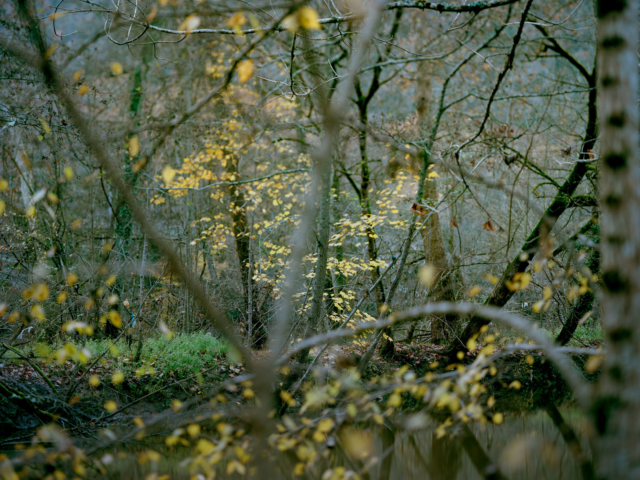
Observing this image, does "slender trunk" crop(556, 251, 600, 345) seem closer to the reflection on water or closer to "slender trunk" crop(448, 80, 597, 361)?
"slender trunk" crop(448, 80, 597, 361)

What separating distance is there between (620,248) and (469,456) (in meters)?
4.80

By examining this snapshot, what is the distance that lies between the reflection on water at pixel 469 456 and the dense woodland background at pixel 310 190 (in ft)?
2.77

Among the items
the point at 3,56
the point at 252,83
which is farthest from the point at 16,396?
the point at 252,83

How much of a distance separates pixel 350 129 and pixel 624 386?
8407 millimetres

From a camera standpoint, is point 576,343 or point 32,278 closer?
point 32,278

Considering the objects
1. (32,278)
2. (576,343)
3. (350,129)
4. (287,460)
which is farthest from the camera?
(350,129)

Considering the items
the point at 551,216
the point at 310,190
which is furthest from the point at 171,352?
the point at 551,216

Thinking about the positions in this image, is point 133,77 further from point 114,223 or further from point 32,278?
point 32,278

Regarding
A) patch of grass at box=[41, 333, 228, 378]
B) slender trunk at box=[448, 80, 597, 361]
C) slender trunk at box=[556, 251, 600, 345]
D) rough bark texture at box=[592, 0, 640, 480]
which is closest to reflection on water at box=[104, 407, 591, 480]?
slender trunk at box=[556, 251, 600, 345]

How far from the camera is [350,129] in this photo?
915cm

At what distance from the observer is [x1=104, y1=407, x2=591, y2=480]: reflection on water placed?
471 cm

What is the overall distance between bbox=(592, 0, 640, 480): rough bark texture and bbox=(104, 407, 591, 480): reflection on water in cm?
360

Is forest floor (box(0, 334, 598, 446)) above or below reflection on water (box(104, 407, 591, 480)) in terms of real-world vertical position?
above

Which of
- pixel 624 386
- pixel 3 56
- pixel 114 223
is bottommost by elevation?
pixel 624 386
